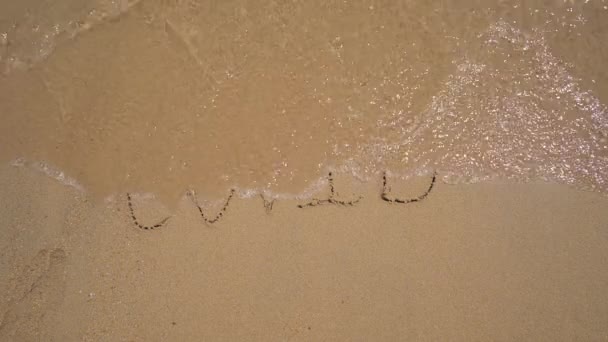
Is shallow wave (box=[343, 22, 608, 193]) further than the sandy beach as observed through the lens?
Yes

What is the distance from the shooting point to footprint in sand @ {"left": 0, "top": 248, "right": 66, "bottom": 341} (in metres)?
2.78

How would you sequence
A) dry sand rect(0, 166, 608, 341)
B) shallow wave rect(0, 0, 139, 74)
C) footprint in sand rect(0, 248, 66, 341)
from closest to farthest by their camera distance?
1. dry sand rect(0, 166, 608, 341)
2. footprint in sand rect(0, 248, 66, 341)
3. shallow wave rect(0, 0, 139, 74)

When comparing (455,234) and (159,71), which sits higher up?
(159,71)

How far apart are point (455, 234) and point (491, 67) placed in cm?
88

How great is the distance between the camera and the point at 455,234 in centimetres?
272

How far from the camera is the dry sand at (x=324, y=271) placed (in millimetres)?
2656

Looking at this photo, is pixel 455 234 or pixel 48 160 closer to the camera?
pixel 455 234

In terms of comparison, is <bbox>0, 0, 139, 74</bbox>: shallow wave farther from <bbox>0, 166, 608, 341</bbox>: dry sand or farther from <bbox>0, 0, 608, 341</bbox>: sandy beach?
<bbox>0, 166, 608, 341</bbox>: dry sand

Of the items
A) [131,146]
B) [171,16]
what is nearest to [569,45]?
[171,16]

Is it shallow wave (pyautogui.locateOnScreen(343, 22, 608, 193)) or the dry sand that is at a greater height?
shallow wave (pyautogui.locateOnScreen(343, 22, 608, 193))

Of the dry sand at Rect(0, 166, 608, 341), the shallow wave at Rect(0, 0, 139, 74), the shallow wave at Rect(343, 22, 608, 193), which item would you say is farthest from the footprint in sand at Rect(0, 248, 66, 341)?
the shallow wave at Rect(343, 22, 608, 193)

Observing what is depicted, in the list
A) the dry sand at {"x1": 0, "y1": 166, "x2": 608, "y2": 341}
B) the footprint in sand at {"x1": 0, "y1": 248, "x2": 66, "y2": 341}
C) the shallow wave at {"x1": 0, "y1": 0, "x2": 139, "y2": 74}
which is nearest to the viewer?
the dry sand at {"x1": 0, "y1": 166, "x2": 608, "y2": 341}

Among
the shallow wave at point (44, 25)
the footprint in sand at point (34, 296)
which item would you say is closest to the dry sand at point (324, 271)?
the footprint in sand at point (34, 296)

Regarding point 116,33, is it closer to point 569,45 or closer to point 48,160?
point 48,160
